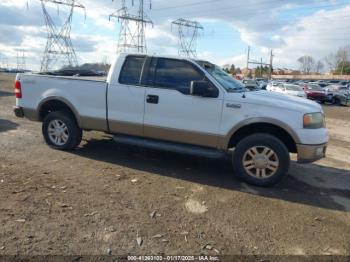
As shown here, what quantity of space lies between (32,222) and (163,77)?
316 centimetres

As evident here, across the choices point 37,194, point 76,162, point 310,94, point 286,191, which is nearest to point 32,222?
point 37,194

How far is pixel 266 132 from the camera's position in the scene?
5.96 meters

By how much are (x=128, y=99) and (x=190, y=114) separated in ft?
3.64

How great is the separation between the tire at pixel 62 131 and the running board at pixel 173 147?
0.90m

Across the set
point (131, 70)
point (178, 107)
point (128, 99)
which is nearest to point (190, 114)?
point (178, 107)

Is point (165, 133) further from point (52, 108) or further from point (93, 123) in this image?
point (52, 108)

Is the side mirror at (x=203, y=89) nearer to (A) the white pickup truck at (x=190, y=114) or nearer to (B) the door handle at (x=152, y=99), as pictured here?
(A) the white pickup truck at (x=190, y=114)

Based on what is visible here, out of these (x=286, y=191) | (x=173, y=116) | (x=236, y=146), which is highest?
(x=173, y=116)

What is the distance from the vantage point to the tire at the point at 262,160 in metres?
5.62

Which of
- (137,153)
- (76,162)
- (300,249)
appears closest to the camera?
(300,249)

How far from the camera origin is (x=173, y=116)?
613 cm

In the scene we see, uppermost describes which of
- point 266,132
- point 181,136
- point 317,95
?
point 266,132

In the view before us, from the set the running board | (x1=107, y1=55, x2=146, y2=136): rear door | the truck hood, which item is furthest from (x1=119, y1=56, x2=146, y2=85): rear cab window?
the truck hood

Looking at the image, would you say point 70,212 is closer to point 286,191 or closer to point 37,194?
point 37,194
